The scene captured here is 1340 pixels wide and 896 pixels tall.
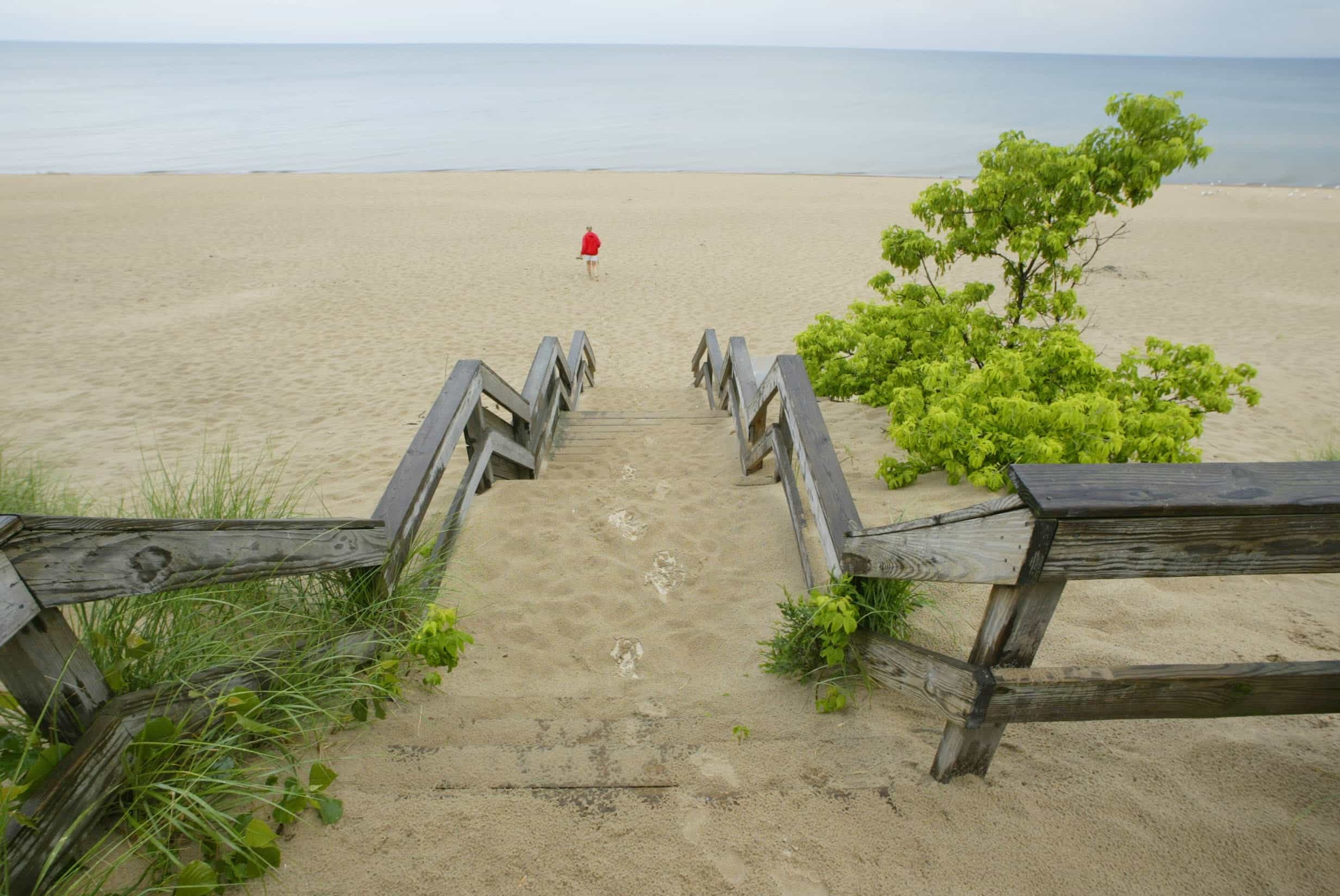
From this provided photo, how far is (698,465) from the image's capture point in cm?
597

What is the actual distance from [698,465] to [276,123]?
2445 inches

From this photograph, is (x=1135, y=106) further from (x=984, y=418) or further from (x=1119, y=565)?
(x=1119, y=565)

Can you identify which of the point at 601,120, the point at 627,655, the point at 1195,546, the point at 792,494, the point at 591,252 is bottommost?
the point at 591,252

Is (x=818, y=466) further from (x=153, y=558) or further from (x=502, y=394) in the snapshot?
(x=502, y=394)

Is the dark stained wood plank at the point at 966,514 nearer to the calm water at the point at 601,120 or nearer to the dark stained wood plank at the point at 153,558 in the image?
the dark stained wood plank at the point at 153,558

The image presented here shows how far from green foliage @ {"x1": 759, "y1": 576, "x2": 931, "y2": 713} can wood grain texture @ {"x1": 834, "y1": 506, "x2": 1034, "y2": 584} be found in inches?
4.6

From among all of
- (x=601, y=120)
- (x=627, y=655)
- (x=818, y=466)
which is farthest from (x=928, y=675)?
(x=601, y=120)

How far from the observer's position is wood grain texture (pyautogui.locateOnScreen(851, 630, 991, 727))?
1768 millimetres

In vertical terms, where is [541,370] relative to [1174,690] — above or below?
below

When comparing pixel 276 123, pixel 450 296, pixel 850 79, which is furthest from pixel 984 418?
pixel 850 79

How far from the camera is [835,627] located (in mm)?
2340

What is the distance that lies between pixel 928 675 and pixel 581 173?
33.8 m

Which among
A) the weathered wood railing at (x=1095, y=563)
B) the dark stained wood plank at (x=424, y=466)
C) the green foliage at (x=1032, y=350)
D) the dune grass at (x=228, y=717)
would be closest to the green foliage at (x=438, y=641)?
the dune grass at (x=228, y=717)

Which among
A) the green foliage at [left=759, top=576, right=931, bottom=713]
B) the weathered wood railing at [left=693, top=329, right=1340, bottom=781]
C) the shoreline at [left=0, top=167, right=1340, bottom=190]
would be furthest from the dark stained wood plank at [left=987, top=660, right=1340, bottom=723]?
the shoreline at [left=0, top=167, right=1340, bottom=190]
